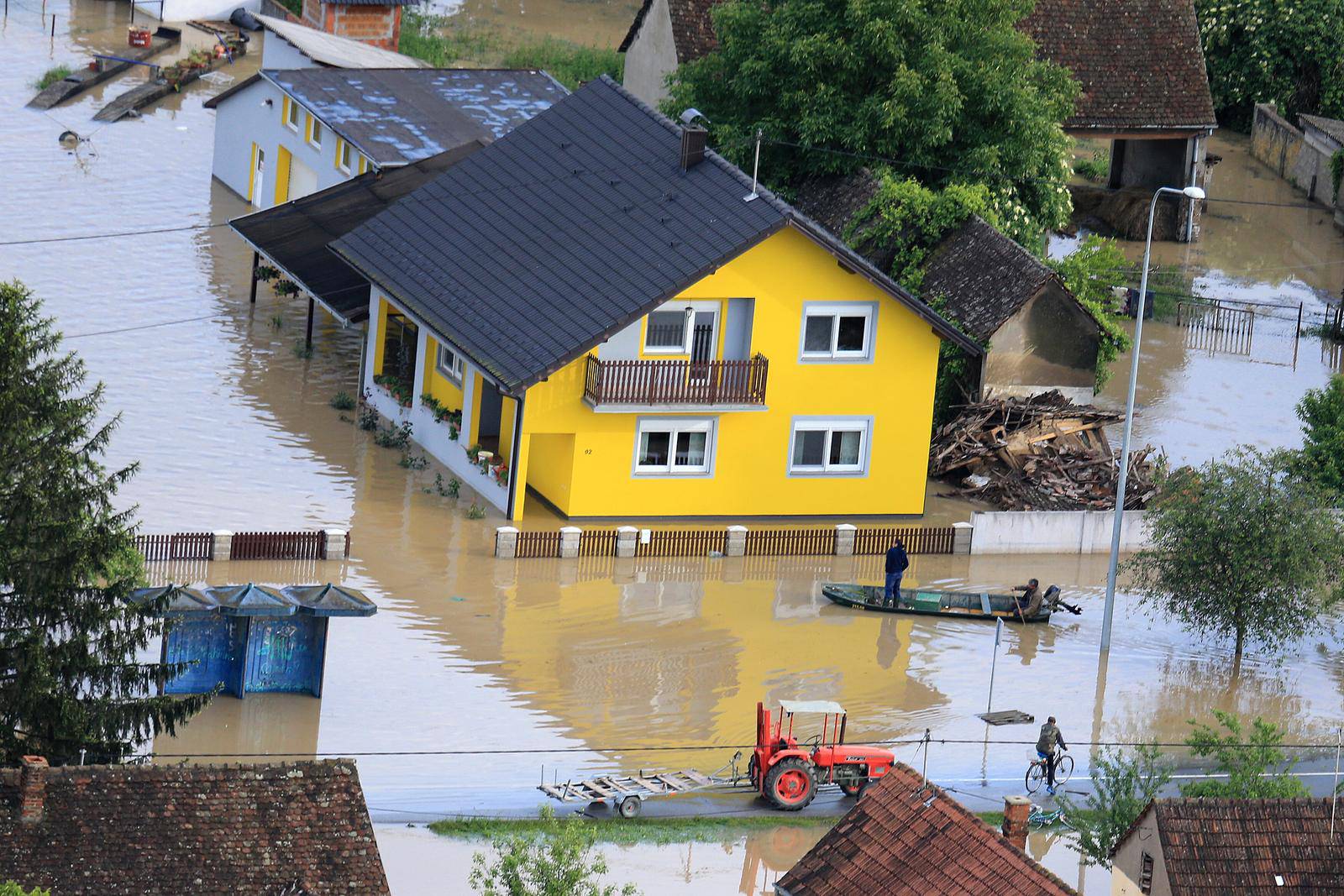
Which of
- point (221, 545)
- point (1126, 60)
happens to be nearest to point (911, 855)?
point (221, 545)

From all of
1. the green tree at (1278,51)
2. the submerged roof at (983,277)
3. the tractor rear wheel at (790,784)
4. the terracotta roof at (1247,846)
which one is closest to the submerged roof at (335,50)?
the submerged roof at (983,277)

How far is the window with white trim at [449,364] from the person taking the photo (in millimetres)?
51250

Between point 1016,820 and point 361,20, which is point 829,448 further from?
point 361,20

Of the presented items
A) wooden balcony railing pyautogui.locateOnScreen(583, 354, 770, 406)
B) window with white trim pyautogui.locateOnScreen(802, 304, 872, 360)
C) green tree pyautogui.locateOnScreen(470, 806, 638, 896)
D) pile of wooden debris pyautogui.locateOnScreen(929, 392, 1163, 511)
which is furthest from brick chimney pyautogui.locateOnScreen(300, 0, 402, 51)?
green tree pyautogui.locateOnScreen(470, 806, 638, 896)

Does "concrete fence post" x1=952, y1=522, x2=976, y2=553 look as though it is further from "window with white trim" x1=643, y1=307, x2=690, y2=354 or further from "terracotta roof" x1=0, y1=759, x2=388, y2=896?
"terracotta roof" x1=0, y1=759, x2=388, y2=896

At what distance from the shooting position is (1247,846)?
101 feet

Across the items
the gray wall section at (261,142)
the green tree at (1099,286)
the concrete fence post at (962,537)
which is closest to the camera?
the concrete fence post at (962,537)

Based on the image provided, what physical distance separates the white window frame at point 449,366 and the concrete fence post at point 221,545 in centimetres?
807

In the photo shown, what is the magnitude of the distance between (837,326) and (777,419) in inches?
84.6

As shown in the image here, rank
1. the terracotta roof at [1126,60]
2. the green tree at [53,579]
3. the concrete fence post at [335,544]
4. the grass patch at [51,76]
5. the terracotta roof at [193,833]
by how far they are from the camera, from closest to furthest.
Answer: the terracotta roof at [193,833] → the green tree at [53,579] → the concrete fence post at [335,544] → the terracotta roof at [1126,60] → the grass patch at [51,76]

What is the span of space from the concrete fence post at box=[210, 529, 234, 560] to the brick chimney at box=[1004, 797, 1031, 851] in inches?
696

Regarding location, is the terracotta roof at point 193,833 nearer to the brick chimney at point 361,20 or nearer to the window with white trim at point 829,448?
the window with white trim at point 829,448

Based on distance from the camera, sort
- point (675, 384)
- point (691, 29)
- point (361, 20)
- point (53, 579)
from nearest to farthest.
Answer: point (53, 579) → point (675, 384) → point (691, 29) → point (361, 20)

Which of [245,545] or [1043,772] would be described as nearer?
[1043,772]
